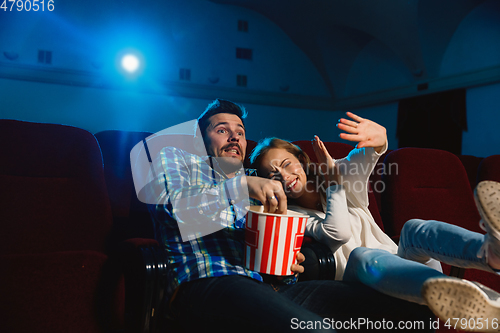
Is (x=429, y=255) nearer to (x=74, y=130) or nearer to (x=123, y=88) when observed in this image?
(x=74, y=130)

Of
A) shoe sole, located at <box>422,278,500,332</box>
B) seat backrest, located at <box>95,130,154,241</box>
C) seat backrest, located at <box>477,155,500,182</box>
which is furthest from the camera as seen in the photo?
seat backrest, located at <box>477,155,500,182</box>

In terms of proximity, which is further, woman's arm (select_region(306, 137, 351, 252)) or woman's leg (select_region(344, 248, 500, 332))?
woman's arm (select_region(306, 137, 351, 252))

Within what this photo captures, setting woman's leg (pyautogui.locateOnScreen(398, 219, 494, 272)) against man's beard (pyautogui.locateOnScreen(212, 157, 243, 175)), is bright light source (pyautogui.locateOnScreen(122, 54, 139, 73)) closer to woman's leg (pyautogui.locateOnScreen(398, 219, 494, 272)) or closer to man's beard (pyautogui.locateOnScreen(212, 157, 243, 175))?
man's beard (pyautogui.locateOnScreen(212, 157, 243, 175))

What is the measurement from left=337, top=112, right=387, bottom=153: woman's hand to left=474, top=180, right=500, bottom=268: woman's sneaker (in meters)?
0.42

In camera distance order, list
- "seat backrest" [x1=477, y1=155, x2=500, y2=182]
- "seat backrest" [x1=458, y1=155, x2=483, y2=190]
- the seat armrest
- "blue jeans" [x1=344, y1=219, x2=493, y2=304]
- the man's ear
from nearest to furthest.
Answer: "blue jeans" [x1=344, y1=219, x2=493, y2=304]
the seat armrest
the man's ear
"seat backrest" [x1=477, y1=155, x2=500, y2=182]
"seat backrest" [x1=458, y1=155, x2=483, y2=190]

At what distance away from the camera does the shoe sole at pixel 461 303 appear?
0.70m

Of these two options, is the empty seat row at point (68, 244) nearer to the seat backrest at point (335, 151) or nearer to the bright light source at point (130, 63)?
the seat backrest at point (335, 151)

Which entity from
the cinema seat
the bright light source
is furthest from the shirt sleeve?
the bright light source

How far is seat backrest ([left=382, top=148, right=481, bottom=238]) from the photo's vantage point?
1.84 meters

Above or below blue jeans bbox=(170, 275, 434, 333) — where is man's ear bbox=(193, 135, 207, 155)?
above

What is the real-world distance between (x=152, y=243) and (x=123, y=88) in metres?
7.52

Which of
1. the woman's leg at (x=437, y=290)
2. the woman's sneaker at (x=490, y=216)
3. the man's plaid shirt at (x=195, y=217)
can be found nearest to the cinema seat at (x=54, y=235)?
the man's plaid shirt at (x=195, y=217)

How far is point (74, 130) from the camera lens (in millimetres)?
1387

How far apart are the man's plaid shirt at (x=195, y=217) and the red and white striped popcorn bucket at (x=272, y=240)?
99mm
